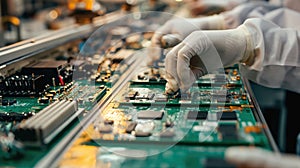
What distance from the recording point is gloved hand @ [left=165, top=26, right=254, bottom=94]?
2.22 meters

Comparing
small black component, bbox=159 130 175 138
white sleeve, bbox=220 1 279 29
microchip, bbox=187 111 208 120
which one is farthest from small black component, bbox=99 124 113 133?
white sleeve, bbox=220 1 279 29

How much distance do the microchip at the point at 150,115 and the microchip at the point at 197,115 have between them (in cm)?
14

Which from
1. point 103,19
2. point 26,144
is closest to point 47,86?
point 26,144

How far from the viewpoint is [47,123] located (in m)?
1.68

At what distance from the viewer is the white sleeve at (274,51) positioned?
244 cm

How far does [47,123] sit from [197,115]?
2.35 feet

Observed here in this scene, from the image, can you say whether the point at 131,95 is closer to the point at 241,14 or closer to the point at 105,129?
the point at 105,129

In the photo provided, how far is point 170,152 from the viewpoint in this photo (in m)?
1.58

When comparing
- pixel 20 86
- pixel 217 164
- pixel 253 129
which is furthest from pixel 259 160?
pixel 20 86

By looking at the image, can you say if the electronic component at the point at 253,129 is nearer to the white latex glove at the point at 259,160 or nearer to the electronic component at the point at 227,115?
the electronic component at the point at 227,115

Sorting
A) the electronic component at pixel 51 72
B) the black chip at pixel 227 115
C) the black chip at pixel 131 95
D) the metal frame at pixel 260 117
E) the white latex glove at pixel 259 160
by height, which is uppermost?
the electronic component at pixel 51 72

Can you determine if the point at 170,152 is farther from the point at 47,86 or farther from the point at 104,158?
the point at 47,86

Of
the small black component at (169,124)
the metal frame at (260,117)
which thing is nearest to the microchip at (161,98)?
the small black component at (169,124)

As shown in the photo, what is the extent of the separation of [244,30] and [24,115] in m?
1.39
